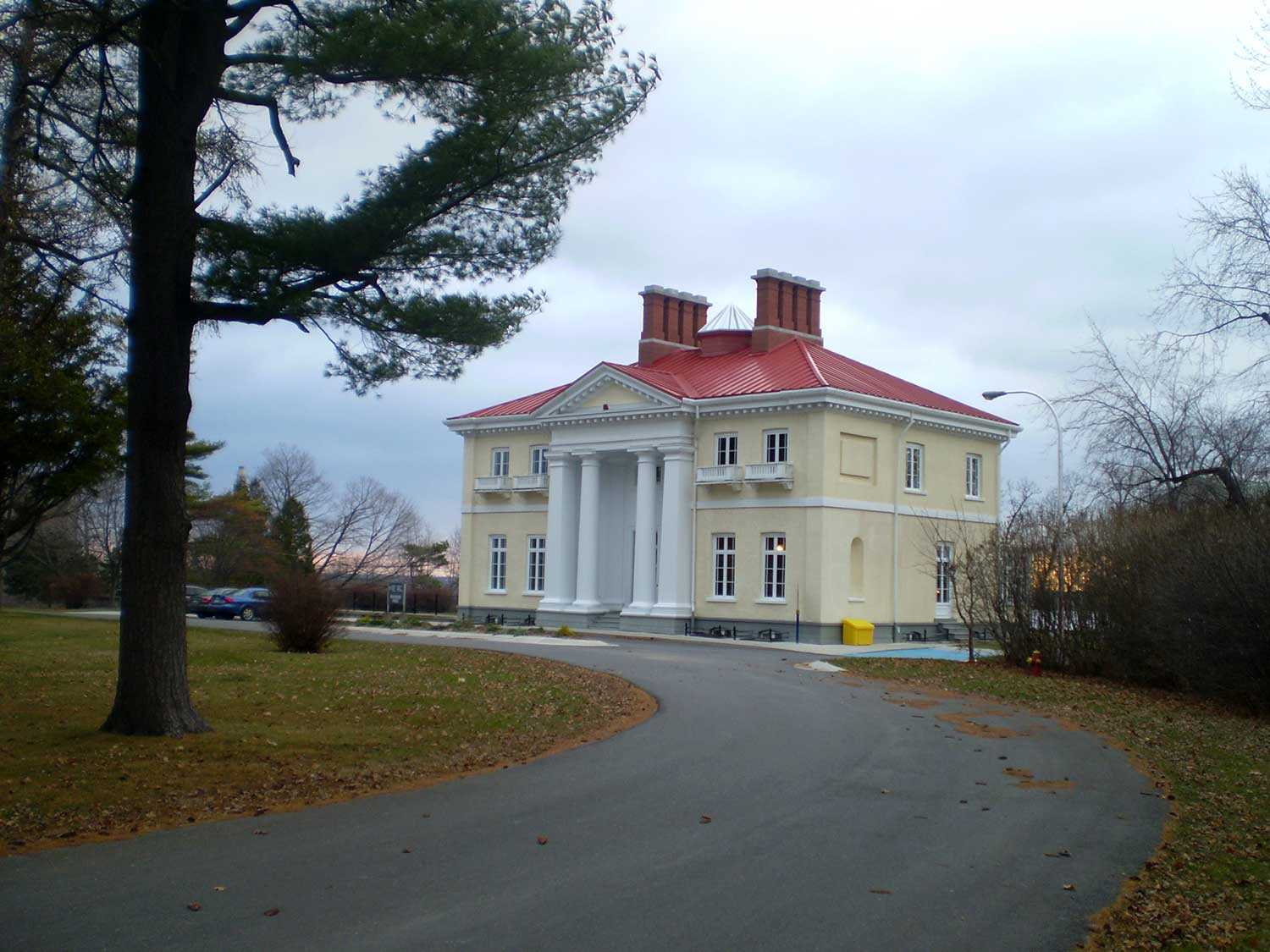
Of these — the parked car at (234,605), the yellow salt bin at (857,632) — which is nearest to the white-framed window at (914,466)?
the yellow salt bin at (857,632)

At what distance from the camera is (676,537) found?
39219mm

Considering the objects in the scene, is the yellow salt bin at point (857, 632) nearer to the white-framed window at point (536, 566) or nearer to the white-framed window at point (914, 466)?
the white-framed window at point (914, 466)

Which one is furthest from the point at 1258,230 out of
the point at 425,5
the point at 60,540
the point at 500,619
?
the point at 60,540

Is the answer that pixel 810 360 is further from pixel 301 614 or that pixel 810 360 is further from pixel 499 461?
pixel 301 614

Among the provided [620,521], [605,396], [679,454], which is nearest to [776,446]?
[679,454]

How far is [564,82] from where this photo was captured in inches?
538

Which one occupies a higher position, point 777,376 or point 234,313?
point 777,376

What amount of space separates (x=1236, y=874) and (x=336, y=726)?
382 inches

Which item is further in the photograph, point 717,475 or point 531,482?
point 531,482

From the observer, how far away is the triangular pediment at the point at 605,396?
3994 centimetres

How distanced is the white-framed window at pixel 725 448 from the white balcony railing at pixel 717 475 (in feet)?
1.85

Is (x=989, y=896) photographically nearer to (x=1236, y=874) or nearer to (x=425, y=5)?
(x=1236, y=874)

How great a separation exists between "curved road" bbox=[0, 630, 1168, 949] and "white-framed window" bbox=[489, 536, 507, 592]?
33302 millimetres

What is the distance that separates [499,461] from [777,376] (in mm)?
12618
